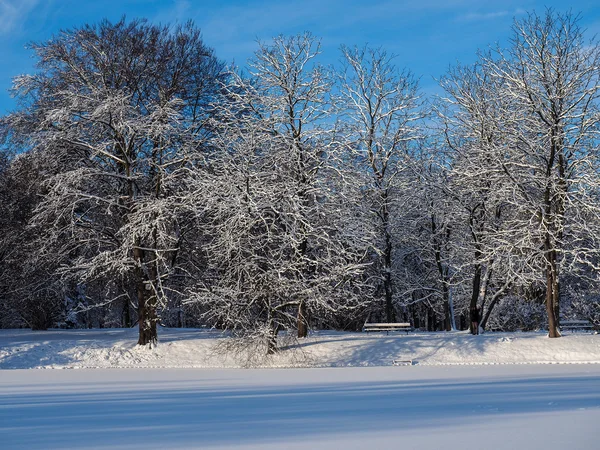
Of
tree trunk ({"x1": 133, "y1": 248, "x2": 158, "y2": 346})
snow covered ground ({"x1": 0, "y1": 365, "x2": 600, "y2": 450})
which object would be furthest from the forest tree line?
snow covered ground ({"x1": 0, "y1": 365, "x2": 600, "y2": 450})

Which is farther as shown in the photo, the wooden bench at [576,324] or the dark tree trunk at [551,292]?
the wooden bench at [576,324]

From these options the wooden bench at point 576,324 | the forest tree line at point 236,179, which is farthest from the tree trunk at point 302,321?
the wooden bench at point 576,324

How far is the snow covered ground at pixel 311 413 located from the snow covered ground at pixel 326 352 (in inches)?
294

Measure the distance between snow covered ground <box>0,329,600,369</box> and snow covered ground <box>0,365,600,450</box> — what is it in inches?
294

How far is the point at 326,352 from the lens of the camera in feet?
81.9

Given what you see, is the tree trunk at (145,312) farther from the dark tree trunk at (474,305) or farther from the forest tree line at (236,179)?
the dark tree trunk at (474,305)

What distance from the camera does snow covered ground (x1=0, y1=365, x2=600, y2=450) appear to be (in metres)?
7.80

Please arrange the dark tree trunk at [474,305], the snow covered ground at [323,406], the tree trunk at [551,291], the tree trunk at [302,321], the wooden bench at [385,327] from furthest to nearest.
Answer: the wooden bench at [385,327]
the dark tree trunk at [474,305]
the tree trunk at [551,291]
the tree trunk at [302,321]
the snow covered ground at [323,406]

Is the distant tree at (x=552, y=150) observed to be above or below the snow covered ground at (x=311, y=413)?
above

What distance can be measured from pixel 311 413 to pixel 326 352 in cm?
1499

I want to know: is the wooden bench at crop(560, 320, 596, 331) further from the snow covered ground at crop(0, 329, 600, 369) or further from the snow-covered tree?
the snow-covered tree

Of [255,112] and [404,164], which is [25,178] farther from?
[404,164]

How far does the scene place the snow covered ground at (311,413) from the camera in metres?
7.80

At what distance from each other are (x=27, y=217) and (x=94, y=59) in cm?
741
